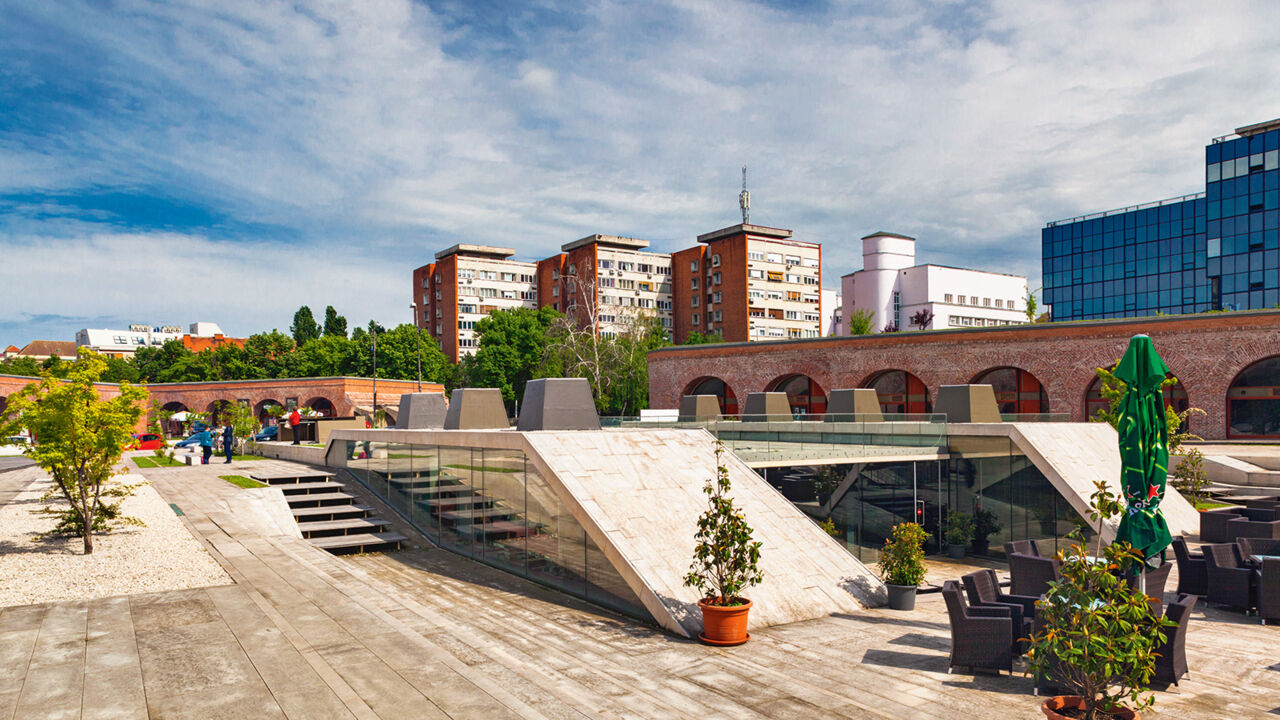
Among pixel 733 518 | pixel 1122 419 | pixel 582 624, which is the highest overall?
pixel 1122 419

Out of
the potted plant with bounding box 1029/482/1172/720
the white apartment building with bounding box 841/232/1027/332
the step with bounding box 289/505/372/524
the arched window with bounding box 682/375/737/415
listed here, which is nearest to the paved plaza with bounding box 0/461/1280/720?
the potted plant with bounding box 1029/482/1172/720

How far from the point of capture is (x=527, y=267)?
320ft

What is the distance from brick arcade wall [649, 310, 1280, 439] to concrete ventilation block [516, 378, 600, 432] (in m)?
29.6

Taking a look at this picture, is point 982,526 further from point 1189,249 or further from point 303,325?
point 303,325

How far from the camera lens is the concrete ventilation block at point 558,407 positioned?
603 inches

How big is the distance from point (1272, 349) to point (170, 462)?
150 feet

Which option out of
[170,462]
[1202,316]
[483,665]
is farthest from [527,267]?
[483,665]

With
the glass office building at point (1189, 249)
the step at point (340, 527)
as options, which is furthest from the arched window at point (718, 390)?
the glass office building at point (1189, 249)

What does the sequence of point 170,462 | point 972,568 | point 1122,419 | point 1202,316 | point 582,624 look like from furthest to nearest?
point 1202,316 < point 170,462 < point 972,568 < point 582,624 < point 1122,419

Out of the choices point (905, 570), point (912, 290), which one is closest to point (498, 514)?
point (905, 570)

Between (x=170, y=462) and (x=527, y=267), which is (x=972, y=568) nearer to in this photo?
(x=170, y=462)

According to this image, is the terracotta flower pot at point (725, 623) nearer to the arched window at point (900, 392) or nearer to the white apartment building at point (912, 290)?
the arched window at point (900, 392)

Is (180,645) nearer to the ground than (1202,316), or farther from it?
nearer to the ground

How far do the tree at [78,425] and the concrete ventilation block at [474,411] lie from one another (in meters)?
6.63
